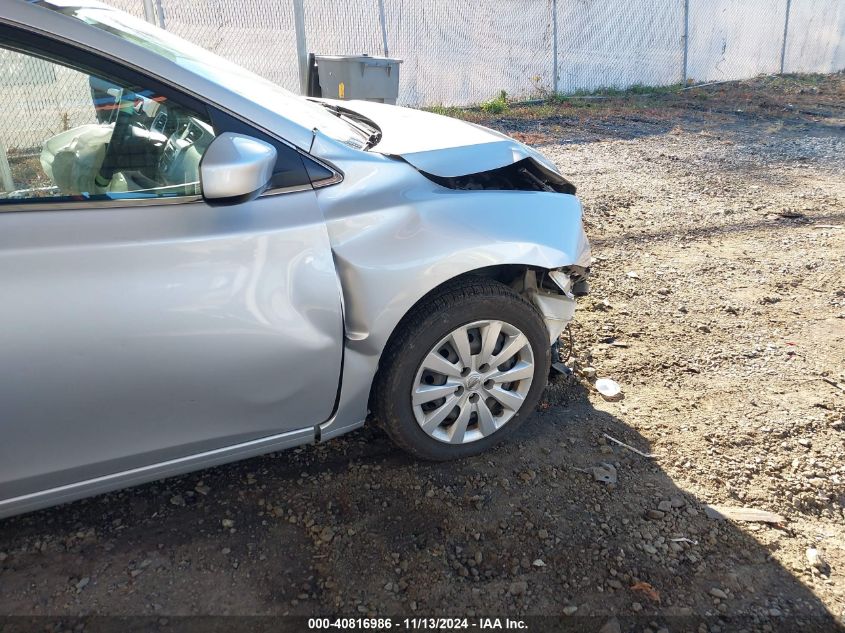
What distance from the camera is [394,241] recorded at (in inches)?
89.7

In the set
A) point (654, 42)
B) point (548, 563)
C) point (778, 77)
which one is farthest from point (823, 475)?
point (778, 77)

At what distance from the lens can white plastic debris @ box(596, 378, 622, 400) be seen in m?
3.26

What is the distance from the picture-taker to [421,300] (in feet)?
8.03

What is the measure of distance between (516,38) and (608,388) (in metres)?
11.7

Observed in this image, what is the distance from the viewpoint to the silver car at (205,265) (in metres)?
1.84

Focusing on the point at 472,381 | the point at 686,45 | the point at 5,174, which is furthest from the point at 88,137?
the point at 686,45

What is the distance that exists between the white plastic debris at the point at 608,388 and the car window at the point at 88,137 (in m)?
2.26

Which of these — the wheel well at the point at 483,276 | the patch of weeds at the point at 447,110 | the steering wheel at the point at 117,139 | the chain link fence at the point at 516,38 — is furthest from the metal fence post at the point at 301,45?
the steering wheel at the point at 117,139

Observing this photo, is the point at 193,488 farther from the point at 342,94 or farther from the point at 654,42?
the point at 654,42

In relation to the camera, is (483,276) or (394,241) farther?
(483,276)

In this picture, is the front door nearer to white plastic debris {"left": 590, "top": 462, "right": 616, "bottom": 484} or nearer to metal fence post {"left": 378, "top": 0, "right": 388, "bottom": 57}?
white plastic debris {"left": 590, "top": 462, "right": 616, "bottom": 484}

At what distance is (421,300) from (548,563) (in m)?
1.08

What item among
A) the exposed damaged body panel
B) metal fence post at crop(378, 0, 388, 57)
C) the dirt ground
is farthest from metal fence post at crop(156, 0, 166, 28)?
the exposed damaged body panel

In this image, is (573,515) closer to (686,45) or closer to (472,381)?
(472,381)
